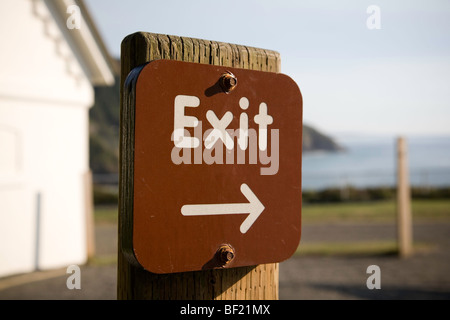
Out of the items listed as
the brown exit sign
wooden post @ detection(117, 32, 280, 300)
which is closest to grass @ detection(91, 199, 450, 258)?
wooden post @ detection(117, 32, 280, 300)

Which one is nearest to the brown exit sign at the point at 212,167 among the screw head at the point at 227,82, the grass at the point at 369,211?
the screw head at the point at 227,82

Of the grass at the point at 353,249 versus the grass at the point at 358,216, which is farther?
the grass at the point at 358,216

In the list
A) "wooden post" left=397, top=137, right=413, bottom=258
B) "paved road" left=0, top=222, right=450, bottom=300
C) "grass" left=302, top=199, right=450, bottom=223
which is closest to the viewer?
"paved road" left=0, top=222, right=450, bottom=300

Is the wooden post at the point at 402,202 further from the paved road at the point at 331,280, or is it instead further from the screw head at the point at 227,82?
the screw head at the point at 227,82

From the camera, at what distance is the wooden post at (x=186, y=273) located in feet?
4.48

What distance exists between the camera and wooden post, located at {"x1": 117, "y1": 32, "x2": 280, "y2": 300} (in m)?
1.36

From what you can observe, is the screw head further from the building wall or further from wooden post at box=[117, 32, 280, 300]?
the building wall

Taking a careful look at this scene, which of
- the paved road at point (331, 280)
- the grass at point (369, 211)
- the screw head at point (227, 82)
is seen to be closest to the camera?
the screw head at point (227, 82)

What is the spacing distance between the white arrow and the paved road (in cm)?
461
